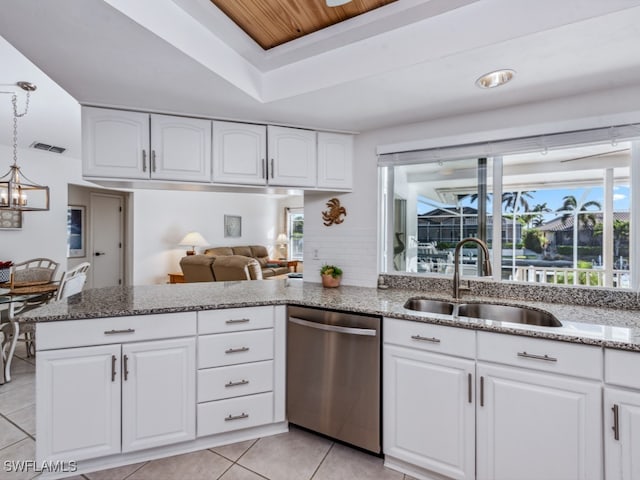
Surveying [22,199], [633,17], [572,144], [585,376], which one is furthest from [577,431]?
[22,199]

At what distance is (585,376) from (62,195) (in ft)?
19.0

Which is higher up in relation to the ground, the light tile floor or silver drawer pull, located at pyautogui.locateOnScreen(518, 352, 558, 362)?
silver drawer pull, located at pyautogui.locateOnScreen(518, 352, 558, 362)

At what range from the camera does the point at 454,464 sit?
1.54 metres

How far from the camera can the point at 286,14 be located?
4.83 feet

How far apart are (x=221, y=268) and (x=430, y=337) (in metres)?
3.28

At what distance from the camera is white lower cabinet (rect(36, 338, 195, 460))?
61.9 inches

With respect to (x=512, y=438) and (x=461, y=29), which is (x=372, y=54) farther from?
(x=512, y=438)

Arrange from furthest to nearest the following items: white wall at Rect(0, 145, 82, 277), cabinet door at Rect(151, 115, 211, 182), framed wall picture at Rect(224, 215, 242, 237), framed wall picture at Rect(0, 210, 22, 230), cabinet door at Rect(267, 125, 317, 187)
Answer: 1. framed wall picture at Rect(224, 215, 242, 237)
2. white wall at Rect(0, 145, 82, 277)
3. framed wall picture at Rect(0, 210, 22, 230)
4. cabinet door at Rect(267, 125, 317, 187)
5. cabinet door at Rect(151, 115, 211, 182)

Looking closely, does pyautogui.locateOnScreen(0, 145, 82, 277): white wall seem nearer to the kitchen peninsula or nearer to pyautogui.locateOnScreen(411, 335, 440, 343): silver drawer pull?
the kitchen peninsula

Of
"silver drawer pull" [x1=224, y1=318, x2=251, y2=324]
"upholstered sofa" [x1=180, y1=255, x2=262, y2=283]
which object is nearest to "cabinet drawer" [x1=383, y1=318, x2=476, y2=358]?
"silver drawer pull" [x1=224, y1=318, x2=251, y2=324]

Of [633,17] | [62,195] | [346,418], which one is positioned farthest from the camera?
[62,195]

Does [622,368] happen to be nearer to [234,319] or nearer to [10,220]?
[234,319]

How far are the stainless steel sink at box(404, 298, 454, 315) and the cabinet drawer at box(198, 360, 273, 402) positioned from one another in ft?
3.23

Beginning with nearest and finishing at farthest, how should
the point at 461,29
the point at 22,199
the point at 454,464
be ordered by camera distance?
the point at 461,29 < the point at 454,464 < the point at 22,199
